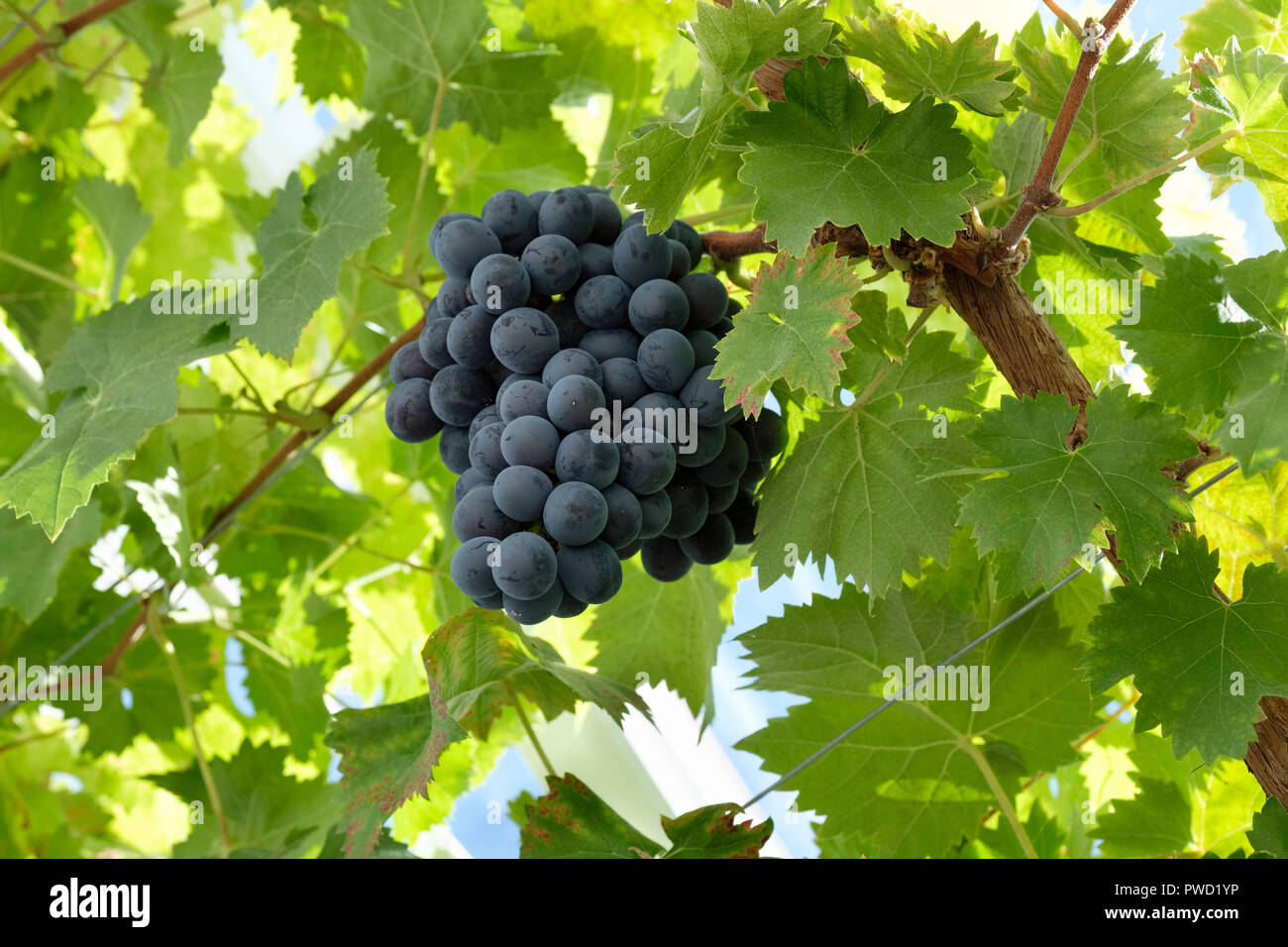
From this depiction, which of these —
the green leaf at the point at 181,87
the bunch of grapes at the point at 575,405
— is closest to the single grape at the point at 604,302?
the bunch of grapes at the point at 575,405

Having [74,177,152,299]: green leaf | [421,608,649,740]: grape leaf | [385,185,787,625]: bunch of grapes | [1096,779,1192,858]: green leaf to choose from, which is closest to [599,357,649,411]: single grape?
[385,185,787,625]: bunch of grapes

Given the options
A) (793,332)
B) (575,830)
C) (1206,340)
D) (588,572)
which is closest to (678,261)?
(793,332)

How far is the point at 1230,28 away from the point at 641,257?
0.56 metres

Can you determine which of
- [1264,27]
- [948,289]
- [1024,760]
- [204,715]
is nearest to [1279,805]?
[1024,760]

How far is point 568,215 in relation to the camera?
774 millimetres

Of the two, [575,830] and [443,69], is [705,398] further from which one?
[443,69]

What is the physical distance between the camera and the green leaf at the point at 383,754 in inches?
31.2

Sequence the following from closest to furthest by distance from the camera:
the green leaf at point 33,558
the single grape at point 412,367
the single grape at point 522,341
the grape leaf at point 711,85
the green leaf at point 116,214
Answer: the grape leaf at point 711,85
the single grape at point 522,341
the single grape at point 412,367
the green leaf at point 33,558
the green leaf at point 116,214

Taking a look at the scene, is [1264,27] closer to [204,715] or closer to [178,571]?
[178,571]

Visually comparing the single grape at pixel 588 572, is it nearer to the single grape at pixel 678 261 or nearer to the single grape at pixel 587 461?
the single grape at pixel 587 461

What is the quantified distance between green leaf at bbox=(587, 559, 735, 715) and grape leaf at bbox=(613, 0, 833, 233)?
434mm

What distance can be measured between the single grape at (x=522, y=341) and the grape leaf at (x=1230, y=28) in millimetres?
591

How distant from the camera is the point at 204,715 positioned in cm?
153
